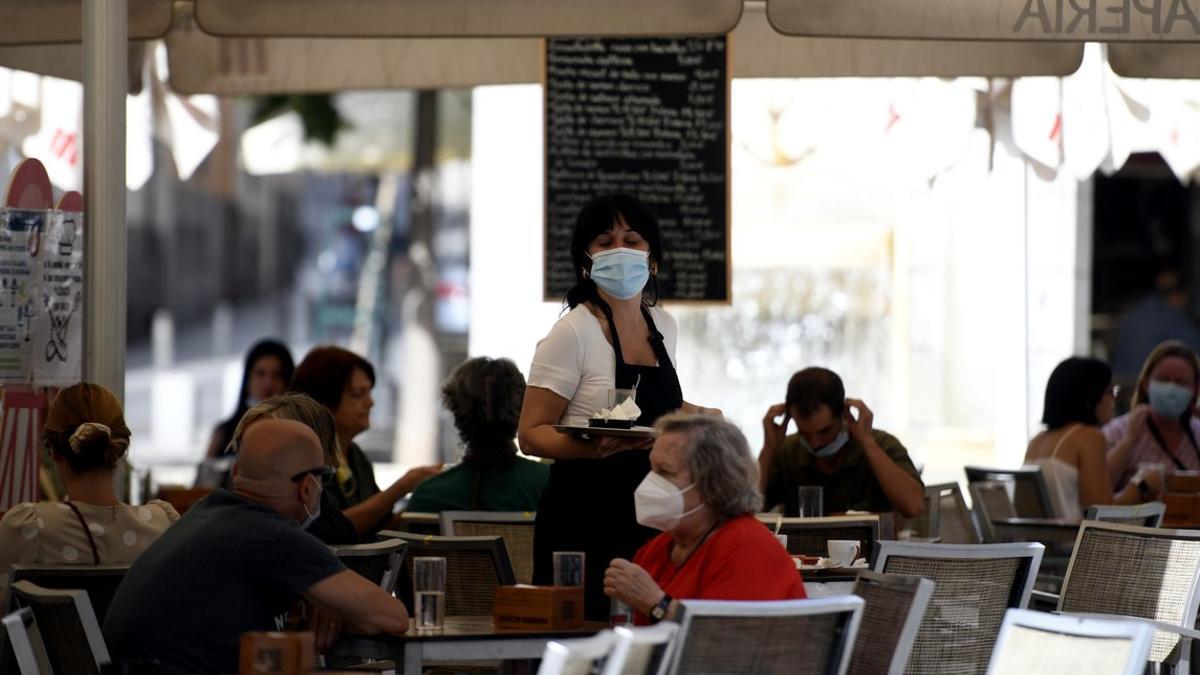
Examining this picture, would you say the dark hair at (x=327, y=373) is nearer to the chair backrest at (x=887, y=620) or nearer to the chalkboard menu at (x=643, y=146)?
the chalkboard menu at (x=643, y=146)

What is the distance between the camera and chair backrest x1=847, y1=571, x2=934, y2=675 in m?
3.86

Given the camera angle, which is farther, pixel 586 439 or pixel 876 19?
pixel 876 19

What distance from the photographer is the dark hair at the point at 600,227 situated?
494cm

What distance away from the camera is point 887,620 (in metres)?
3.96

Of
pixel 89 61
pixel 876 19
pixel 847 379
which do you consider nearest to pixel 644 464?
pixel 876 19

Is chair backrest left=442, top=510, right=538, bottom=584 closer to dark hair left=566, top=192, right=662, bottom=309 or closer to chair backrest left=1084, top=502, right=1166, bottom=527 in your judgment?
dark hair left=566, top=192, right=662, bottom=309

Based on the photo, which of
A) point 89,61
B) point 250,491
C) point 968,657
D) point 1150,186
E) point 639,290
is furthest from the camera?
point 1150,186

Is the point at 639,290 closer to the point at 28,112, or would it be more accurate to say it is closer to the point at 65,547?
the point at 65,547

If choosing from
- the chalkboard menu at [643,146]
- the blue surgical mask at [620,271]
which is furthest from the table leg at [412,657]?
the chalkboard menu at [643,146]

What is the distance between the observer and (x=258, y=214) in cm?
3412

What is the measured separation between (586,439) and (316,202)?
30.1 m

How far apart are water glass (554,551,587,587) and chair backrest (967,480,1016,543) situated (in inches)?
135

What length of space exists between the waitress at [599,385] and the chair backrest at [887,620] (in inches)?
30.1

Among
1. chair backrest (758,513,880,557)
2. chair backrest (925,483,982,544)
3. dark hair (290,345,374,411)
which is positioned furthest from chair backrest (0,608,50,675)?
chair backrest (925,483,982,544)
